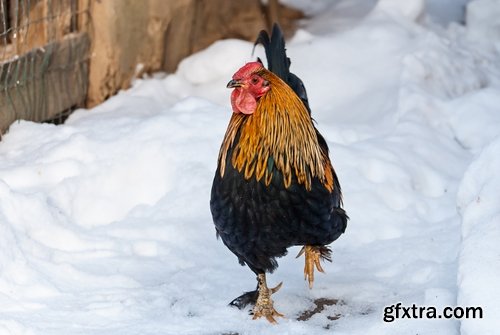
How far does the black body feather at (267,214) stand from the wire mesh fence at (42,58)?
2.24m

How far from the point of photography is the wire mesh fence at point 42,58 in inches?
252

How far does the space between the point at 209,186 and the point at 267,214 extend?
1658mm

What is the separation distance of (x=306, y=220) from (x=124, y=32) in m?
3.08

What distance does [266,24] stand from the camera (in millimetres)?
8852

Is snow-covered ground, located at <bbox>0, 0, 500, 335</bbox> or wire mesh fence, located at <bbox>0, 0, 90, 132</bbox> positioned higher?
wire mesh fence, located at <bbox>0, 0, 90, 132</bbox>

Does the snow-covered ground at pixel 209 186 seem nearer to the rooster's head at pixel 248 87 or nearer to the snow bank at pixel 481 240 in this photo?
the snow bank at pixel 481 240

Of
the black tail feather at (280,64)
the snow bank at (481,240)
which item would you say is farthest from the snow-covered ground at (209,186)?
the black tail feather at (280,64)

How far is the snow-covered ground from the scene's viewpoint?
4.88m

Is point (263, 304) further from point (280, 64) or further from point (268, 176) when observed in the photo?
point (280, 64)

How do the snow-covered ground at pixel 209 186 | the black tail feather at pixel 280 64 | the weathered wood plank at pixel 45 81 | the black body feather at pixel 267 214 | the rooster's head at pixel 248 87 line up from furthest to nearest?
the weathered wood plank at pixel 45 81, the black tail feather at pixel 280 64, the snow-covered ground at pixel 209 186, the black body feather at pixel 267 214, the rooster's head at pixel 248 87

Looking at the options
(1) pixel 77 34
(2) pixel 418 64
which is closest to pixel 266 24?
(2) pixel 418 64

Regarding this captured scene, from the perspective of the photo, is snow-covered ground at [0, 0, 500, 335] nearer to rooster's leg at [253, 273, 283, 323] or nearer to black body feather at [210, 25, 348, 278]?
rooster's leg at [253, 273, 283, 323]

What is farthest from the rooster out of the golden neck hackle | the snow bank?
the snow bank

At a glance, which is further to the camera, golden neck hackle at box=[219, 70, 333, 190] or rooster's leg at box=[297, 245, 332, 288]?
rooster's leg at box=[297, 245, 332, 288]
